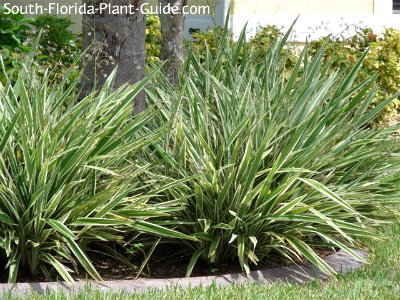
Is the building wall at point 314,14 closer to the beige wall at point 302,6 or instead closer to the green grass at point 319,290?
the beige wall at point 302,6

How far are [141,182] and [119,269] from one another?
21.7 inches

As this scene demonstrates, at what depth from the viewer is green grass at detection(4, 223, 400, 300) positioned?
4.38 meters

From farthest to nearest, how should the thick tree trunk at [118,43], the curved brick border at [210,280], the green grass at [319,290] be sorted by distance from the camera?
the thick tree trunk at [118,43]
the curved brick border at [210,280]
the green grass at [319,290]

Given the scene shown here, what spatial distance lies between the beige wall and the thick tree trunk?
5.69 m

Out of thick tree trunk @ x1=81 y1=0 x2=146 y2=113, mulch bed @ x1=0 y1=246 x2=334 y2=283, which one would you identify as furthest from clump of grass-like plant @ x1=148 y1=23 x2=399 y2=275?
thick tree trunk @ x1=81 y1=0 x2=146 y2=113

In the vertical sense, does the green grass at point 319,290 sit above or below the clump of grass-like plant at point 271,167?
below

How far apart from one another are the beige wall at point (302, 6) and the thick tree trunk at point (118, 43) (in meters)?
5.69

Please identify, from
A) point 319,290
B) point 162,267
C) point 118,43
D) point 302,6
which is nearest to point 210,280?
point 162,267

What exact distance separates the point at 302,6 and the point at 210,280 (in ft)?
25.0

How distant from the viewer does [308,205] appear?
4.94 meters

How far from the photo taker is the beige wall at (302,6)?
11.6 metres

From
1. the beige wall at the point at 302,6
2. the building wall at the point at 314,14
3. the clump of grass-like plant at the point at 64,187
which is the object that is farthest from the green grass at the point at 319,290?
the beige wall at the point at 302,6

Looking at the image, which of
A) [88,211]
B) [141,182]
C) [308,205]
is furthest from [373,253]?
[88,211]

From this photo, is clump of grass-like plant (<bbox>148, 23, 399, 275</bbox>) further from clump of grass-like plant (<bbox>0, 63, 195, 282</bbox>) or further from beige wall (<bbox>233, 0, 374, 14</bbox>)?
beige wall (<bbox>233, 0, 374, 14</bbox>)
